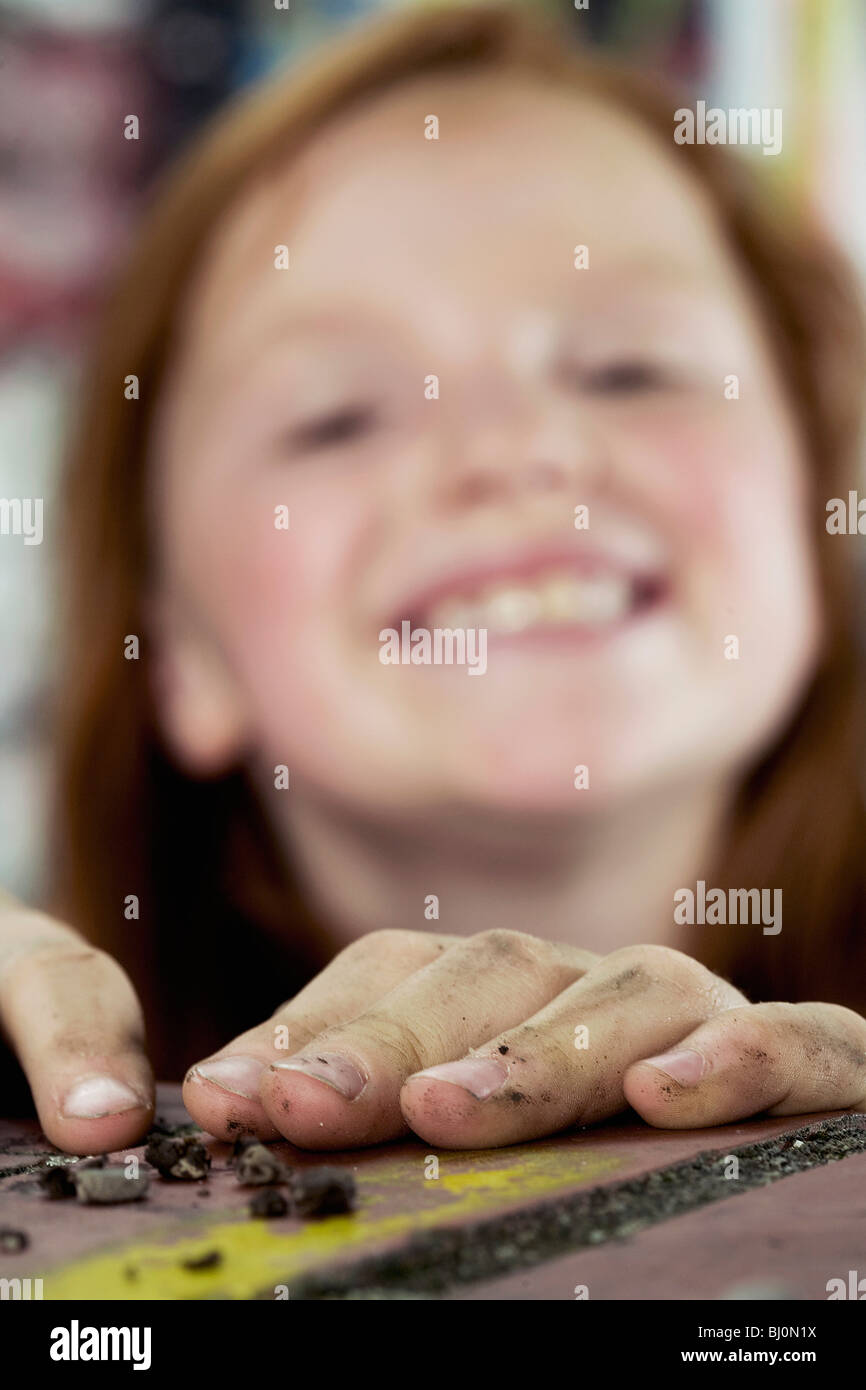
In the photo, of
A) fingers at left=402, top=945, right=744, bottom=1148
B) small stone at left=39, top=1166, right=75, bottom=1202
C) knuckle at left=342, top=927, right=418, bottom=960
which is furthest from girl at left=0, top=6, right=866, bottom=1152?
small stone at left=39, top=1166, right=75, bottom=1202

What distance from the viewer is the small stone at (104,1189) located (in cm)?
72

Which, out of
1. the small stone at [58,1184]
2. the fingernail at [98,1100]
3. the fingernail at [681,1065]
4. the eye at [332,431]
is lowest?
the small stone at [58,1184]

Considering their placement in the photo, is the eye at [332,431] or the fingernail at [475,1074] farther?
the eye at [332,431]

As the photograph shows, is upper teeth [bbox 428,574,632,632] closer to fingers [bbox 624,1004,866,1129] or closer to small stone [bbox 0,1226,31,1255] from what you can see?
fingers [bbox 624,1004,866,1129]

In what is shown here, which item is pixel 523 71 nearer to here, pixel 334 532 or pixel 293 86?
pixel 293 86

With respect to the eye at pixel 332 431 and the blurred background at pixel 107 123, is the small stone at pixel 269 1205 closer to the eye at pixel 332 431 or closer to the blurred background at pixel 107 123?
the eye at pixel 332 431

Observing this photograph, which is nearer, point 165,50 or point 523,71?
point 523,71

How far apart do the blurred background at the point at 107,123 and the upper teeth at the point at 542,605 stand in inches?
33.8

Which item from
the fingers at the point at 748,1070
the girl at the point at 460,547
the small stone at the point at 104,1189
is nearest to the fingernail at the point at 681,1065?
the fingers at the point at 748,1070

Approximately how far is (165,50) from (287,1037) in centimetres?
214

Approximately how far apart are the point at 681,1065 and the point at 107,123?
2187 millimetres
